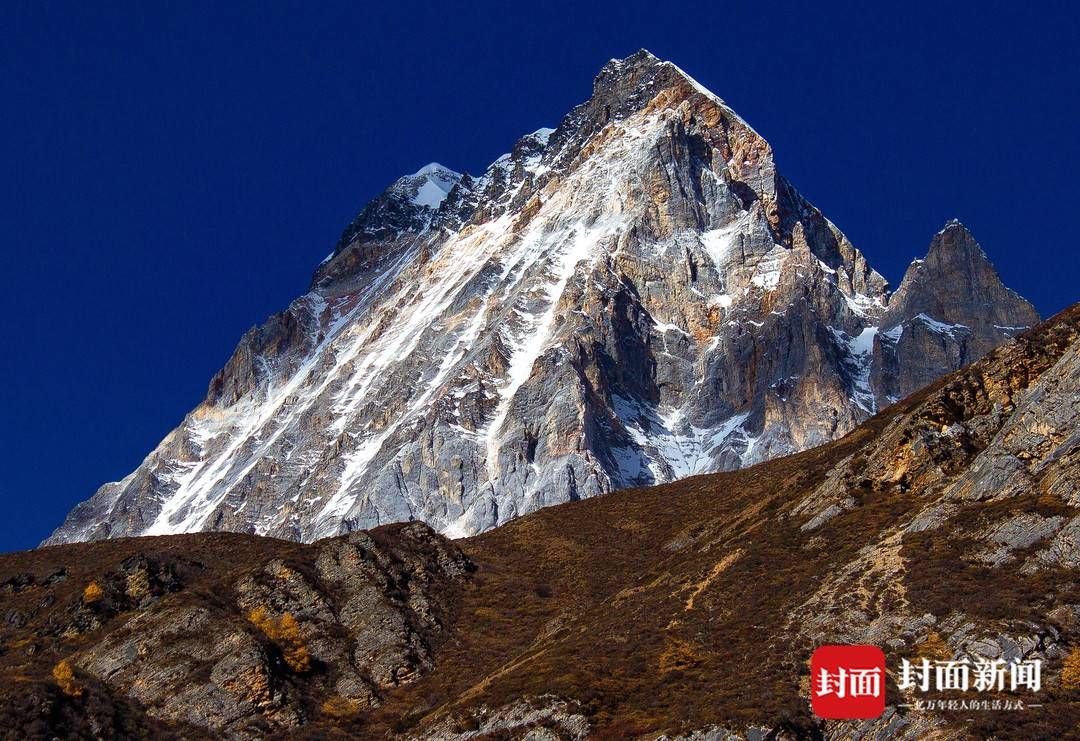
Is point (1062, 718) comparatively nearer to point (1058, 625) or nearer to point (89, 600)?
point (1058, 625)

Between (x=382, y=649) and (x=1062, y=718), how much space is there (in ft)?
158

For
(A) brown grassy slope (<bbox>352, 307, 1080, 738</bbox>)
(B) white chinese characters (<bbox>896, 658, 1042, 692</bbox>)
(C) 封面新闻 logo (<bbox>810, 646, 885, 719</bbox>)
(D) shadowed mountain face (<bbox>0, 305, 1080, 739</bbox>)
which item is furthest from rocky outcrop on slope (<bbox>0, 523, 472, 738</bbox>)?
(B) white chinese characters (<bbox>896, 658, 1042, 692</bbox>)

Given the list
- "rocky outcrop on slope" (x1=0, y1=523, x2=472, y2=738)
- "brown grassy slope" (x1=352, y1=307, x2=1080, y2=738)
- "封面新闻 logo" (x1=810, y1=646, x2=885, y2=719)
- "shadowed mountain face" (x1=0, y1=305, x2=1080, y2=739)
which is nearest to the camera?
"封面新闻 logo" (x1=810, y1=646, x2=885, y2=719)

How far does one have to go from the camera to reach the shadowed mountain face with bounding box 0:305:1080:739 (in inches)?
2456

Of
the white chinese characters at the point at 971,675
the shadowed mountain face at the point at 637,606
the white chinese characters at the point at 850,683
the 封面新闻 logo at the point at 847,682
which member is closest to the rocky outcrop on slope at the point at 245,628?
the shadowed mountain face at the point at 637,606

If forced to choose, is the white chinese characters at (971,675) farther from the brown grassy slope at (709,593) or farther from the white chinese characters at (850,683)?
the brown grassy slope at (709,593)

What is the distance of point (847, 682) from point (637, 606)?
872 inches

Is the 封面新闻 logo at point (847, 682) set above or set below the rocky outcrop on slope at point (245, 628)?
below

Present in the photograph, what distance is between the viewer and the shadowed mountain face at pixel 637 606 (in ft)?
205

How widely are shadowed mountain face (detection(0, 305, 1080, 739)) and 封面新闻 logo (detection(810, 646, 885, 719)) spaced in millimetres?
688

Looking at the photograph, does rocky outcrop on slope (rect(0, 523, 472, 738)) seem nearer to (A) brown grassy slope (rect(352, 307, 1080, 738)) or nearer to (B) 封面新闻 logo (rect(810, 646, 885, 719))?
(A) brown grassy slope (rect(352, 307, 1080, 738))

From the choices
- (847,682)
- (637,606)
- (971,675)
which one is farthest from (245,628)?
(971,675)

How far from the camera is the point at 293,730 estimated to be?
80625 millimetres

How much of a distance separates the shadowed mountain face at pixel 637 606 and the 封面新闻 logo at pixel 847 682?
688 millimetres
